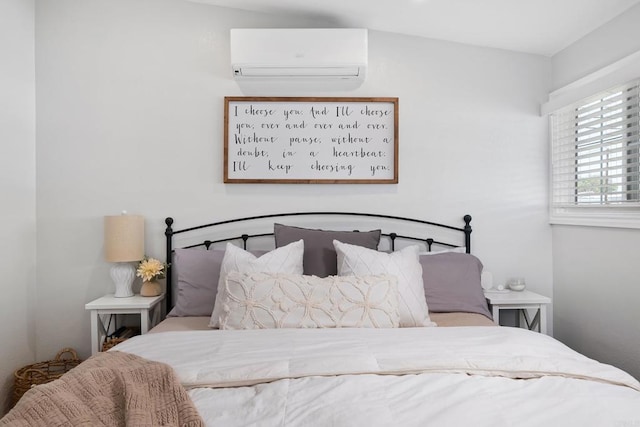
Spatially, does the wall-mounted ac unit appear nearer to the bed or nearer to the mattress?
the bed

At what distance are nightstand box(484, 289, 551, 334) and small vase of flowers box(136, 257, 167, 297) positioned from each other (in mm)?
1952

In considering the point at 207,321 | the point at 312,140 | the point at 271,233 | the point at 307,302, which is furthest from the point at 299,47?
the point at 207,321

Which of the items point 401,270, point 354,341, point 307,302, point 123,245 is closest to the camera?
point 354,341

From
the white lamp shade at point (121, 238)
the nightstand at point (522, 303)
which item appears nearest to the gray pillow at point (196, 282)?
the white lamp shade at point (121, 238)

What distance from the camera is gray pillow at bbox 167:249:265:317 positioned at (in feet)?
8.12

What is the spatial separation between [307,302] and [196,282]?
0.77 m

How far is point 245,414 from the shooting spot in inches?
47.4

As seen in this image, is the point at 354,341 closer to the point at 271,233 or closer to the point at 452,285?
the point at 452,285

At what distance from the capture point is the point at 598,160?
2.63 m

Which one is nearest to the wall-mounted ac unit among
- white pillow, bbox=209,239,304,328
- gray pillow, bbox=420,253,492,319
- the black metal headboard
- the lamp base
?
the black metal headboard

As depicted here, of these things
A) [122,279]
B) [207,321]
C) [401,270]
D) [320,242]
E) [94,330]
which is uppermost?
[320,242]

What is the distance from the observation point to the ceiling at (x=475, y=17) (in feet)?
7.96

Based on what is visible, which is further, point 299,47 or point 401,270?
point 299,47

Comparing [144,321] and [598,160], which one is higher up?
[598,160]
